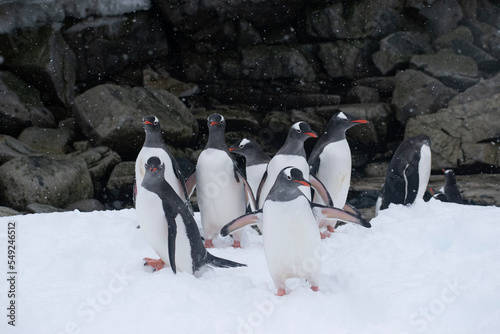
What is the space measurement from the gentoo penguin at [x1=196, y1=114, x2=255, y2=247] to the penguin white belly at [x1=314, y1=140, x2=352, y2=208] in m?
0.72

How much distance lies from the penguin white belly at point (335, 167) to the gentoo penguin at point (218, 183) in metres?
0.72

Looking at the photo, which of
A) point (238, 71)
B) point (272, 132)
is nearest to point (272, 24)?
point (238, 71)

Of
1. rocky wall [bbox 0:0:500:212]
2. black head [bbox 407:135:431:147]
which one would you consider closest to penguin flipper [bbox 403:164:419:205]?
black head [bbox 407:135:431:147]

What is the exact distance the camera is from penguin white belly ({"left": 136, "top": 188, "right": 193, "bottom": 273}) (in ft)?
9.86

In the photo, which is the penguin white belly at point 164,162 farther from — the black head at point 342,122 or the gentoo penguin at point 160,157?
the black head at point 342,122

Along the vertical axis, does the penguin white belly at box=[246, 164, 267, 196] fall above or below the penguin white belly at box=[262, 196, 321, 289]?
below

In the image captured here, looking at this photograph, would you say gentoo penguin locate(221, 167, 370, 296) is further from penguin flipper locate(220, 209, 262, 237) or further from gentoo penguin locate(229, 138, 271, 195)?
gentoo penguin locate(229, 138, 271, 195)

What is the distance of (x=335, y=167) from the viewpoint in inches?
172

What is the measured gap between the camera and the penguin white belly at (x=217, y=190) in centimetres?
408

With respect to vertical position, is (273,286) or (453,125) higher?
(273,286)

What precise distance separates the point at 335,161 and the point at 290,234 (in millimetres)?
1850

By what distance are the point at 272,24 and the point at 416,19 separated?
4.23m

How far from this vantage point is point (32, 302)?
2.47m

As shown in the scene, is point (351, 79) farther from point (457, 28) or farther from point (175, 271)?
point (175, 271)
